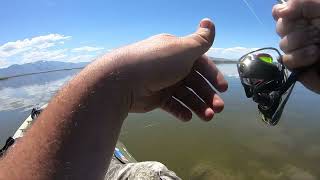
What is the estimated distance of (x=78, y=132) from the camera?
1355 mm

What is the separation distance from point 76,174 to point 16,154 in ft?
0.90

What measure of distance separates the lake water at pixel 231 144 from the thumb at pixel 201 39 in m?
8.23

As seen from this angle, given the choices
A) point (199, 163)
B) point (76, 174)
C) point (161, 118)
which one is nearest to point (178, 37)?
point (76, 174)

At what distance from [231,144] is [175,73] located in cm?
1116

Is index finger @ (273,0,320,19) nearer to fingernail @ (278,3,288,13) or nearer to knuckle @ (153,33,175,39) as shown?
fingernail @ (278,3,288,13)

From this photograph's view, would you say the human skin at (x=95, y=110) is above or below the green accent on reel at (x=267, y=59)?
above

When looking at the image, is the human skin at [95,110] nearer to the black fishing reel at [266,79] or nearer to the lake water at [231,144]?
the black fishing reel at [266,79]

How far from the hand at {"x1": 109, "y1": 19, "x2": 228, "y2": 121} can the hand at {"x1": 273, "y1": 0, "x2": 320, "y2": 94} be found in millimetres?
415

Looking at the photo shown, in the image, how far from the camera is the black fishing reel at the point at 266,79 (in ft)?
7.36

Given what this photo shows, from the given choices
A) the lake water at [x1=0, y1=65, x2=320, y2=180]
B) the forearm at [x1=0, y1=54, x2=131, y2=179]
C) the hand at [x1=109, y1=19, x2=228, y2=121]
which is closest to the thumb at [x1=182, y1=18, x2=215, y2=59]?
the hand at [x1=109, y1=19, x2=228, y2=121]

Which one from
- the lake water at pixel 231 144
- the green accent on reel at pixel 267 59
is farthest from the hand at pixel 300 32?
the lake water at pixel 231 144

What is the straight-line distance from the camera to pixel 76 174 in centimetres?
134

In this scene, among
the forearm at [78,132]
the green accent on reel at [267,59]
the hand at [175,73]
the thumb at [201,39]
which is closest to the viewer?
the forearm at [78,132]

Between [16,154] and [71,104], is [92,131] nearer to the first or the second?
[71,104]
